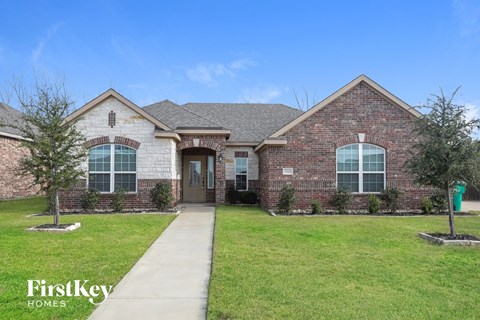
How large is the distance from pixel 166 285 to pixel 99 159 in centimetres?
1127

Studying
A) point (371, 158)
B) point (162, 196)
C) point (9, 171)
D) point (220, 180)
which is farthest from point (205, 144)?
point (9, 171)

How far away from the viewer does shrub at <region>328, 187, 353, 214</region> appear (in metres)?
15.2

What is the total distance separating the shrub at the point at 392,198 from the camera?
605 inches

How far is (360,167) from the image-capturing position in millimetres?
15852

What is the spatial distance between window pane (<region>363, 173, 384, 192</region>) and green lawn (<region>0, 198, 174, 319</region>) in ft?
28.7

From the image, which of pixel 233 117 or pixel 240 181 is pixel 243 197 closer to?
pixel 240 181

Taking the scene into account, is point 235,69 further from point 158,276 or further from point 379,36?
point 158,276

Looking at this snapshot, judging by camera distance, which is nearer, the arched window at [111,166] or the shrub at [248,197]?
the arched window at [111,166]

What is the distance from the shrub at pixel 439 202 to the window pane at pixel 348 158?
11.2 feet

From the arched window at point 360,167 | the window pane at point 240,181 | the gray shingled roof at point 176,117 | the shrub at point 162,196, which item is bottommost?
the shrub at point 162,196

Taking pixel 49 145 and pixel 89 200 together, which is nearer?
pixel 49 145

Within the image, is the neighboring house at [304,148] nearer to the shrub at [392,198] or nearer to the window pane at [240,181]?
the shrub at [392,198]

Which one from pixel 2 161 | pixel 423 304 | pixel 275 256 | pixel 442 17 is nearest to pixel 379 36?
pixel 442 17

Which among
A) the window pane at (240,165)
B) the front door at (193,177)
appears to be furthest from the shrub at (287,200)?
the front door at (193,177)
